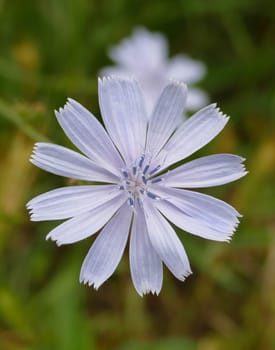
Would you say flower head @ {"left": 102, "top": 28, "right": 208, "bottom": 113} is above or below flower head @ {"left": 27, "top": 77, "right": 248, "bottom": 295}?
above

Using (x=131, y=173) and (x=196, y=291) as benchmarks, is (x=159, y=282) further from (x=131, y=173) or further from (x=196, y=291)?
(x=196, y=291)

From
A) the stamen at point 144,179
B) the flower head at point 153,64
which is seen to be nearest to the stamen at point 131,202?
the stamen at point 144,179

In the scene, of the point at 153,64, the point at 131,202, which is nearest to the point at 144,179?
the point at 131,202

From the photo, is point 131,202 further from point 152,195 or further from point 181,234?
point 181,234

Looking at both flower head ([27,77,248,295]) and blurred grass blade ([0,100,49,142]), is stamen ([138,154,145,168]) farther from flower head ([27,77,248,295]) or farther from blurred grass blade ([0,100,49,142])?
blurred grass blade ([0,100,49,142])

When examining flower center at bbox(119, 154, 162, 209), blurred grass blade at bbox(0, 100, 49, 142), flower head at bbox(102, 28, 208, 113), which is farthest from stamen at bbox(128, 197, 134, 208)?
flower head at bbox(102, 28, 208, 113)

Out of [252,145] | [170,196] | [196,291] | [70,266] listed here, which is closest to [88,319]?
[70,266]

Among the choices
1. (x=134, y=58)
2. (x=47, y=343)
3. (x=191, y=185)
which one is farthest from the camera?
(x=134, y=58)

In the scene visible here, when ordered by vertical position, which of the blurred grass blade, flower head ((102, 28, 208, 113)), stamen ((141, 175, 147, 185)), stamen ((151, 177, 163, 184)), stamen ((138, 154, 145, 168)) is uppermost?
flower head ((102, 28, 208, 113))
